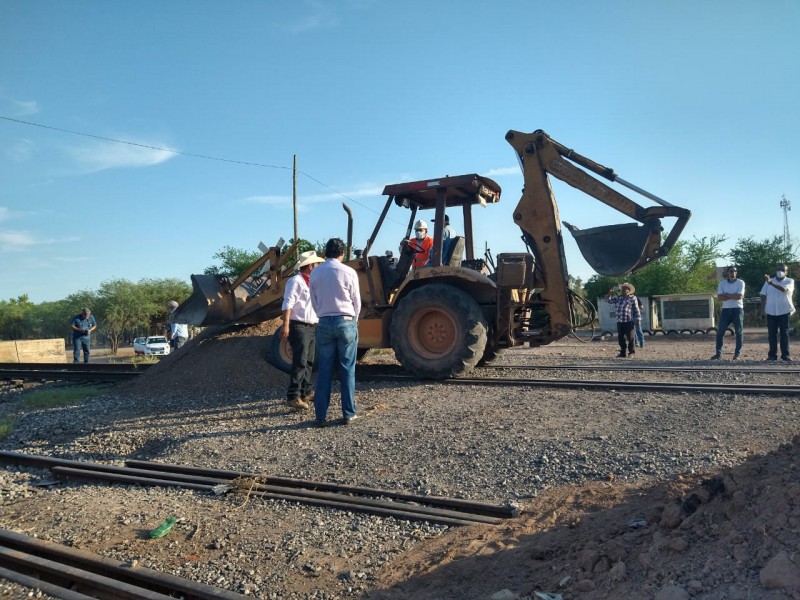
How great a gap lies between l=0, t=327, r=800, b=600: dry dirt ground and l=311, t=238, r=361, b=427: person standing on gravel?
2.06m

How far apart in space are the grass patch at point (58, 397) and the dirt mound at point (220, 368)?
19.6 inches

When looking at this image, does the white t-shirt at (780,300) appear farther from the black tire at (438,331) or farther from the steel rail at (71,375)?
the steel rail at (71,375)

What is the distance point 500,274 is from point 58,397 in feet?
22.0

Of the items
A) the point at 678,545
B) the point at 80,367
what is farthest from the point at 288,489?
the point at 80,367

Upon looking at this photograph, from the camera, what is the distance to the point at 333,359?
651 centimetres

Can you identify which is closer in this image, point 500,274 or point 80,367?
point 500,274

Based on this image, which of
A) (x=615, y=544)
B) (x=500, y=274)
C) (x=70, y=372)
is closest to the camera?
(x=615, y=544)

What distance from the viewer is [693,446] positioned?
4992 millimetres

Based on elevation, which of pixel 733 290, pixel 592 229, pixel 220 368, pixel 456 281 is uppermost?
pixel 592 229

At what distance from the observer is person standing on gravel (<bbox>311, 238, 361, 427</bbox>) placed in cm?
639

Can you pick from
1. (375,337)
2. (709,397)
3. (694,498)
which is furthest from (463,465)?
(375,337)

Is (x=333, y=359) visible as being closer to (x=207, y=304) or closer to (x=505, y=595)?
(x=505, y=595)

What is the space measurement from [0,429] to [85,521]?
3922mm

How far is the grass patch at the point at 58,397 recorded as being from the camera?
9.05 metres
